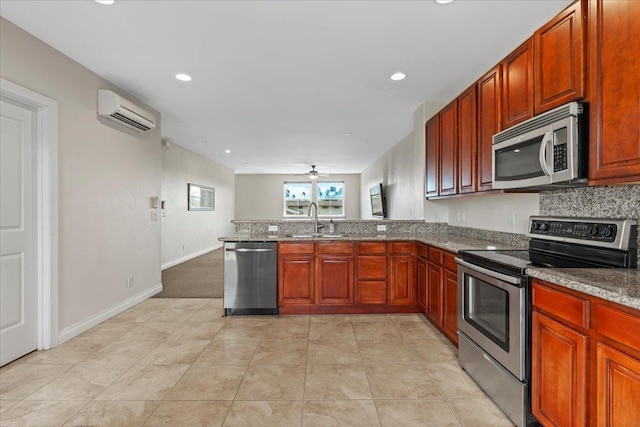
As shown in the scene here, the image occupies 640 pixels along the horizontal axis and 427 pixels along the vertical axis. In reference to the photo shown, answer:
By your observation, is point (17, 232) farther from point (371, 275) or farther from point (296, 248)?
point (371, 275)

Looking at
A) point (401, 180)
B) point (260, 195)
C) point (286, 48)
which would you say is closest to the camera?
point (286, 48)

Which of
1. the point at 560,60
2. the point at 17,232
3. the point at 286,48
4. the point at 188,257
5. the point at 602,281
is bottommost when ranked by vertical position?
the point at 188,257

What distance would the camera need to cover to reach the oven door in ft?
5.95

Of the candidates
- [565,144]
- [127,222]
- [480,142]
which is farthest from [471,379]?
[127,222]

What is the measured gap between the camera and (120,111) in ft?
11.4

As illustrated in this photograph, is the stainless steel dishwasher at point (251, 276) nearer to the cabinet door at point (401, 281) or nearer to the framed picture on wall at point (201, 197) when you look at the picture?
the cabinet door at point (401, 281)

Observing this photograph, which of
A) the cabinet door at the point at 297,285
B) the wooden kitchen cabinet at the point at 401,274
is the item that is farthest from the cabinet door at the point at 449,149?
the cabinet door at the point at 297,285

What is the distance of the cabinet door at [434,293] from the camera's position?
10.3 ft

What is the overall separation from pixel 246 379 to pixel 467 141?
2894 mm

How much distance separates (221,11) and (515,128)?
2258 mm

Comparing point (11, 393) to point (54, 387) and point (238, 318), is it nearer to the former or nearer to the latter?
point (54, 387)

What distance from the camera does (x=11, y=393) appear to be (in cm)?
215

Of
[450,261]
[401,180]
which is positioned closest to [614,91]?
[450,261]

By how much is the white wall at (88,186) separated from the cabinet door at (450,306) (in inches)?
141
